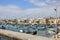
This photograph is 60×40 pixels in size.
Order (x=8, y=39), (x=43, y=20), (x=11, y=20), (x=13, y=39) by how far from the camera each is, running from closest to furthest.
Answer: (x=13, y=39), (x=8, y=39), (x=43, y=20), (x=11, y=20)

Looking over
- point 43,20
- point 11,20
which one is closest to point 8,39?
point 43,20

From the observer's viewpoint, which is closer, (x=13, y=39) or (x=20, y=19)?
(x=13, y=39)

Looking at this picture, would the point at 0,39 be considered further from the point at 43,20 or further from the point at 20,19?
the point at 20,19

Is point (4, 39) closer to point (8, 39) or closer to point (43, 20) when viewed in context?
point (8, 39)

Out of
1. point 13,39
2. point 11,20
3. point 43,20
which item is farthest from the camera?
point 11,20

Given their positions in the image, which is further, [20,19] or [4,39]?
[20,19]

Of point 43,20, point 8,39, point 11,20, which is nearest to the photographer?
point 8,39

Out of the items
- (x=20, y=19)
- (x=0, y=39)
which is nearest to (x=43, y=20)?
(x=20, y=19)

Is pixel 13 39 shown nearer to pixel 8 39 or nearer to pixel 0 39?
pixel 8 39

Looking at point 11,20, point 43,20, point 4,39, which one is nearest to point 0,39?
point 4,39

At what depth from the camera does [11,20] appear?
119 meters

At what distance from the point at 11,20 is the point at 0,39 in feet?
286

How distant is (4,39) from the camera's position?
105ft

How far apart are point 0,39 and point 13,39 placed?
4.77m
